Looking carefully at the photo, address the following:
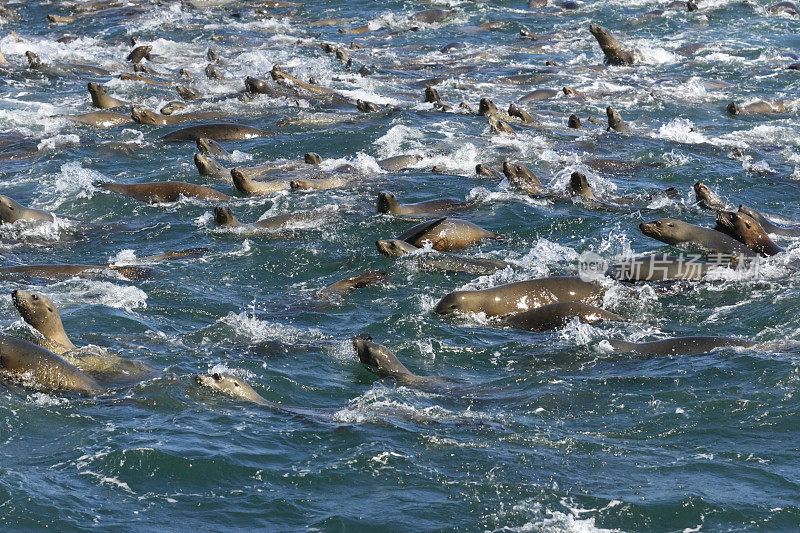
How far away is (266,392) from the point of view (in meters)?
8.03

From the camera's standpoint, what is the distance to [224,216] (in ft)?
38.9

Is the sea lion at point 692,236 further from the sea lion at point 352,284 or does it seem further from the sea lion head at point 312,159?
the sea lion head at point 312,159

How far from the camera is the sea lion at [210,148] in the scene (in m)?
14.9

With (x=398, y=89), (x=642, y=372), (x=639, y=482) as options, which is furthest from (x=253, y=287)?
(x=398, y=89)

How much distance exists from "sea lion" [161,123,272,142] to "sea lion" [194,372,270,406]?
28.4 feet

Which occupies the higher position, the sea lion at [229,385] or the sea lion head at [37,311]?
the sea lion head at [37,311]

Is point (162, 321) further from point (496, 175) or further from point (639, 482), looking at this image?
point (496, 175)

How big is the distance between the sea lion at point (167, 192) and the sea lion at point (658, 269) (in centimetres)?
540

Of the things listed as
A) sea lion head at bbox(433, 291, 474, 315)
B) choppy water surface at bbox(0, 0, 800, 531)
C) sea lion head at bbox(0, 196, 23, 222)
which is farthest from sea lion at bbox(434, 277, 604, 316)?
sea lion head at bbox(0, 196, 23, 222)

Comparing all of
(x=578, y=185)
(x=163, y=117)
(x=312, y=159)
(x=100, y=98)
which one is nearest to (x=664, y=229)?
(x=578, y=185)

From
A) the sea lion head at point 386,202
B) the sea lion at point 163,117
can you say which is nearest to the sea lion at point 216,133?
the sea lion at point 163,117

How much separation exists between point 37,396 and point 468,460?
10.2 ft

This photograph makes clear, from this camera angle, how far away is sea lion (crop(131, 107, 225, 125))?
16.6 metres

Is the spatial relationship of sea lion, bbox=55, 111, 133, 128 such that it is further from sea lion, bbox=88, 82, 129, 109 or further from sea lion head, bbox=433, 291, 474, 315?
sea lion head, bbox=433, 291, 474, 315
